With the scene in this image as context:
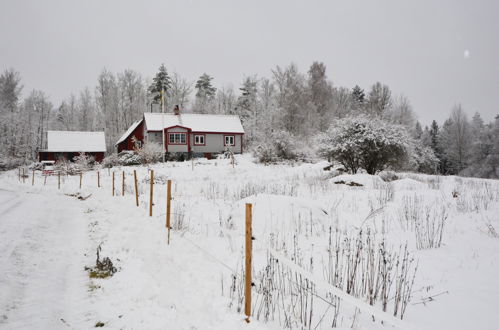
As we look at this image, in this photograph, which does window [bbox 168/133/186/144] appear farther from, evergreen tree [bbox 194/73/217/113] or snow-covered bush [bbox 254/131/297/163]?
evergreen tree [bbox 194/73/217/113]

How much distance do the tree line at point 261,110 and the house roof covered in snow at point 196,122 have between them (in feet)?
12.4

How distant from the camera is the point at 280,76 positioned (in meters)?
41.5

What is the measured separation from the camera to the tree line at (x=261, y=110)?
3825cm

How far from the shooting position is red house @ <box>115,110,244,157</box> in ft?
112

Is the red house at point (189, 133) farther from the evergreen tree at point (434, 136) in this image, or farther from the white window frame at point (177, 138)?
the evergreen tree at point (434, 136)

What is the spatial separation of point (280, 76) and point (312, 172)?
2564cm

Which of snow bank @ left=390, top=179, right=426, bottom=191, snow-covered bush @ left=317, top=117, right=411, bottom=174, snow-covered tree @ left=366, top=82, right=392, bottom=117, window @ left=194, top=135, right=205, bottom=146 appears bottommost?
snow bank @ left=390, top=179, right=426, bottom=191

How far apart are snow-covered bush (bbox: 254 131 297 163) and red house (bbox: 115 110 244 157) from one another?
7685 millimetres

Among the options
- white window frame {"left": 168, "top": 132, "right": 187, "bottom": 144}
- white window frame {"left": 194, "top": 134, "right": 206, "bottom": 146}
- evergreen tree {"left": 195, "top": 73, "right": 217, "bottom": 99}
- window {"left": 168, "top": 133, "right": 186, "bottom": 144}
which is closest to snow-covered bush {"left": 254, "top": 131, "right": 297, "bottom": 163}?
white window frame {"left": 194, "top": 134, "right": 206, "bottom": 146}

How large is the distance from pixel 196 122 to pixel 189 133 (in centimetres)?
308

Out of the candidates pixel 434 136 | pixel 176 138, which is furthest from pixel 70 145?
pixel 434 136

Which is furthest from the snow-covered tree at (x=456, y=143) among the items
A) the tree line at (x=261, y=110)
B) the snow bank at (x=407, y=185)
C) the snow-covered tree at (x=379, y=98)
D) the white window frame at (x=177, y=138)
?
the white window frame at (x=177, y=138)

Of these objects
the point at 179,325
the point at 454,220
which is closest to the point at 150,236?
the point at 179,325

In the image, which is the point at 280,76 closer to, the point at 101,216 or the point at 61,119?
the point at 101,216
